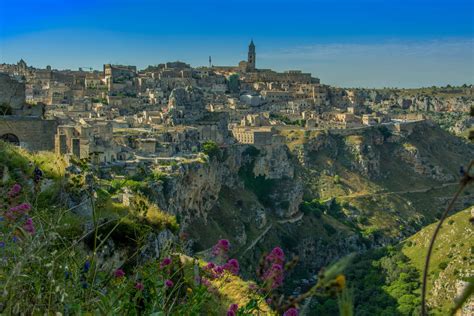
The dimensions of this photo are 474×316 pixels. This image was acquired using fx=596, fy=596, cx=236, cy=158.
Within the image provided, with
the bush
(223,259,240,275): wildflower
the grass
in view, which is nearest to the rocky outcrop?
the grass

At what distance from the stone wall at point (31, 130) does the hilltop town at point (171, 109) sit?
0.09ft

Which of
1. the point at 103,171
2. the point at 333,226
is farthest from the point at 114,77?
the point at 103,171

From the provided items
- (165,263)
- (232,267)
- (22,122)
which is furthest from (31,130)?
(232,267)

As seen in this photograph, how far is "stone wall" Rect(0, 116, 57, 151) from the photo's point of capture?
15.7 meters

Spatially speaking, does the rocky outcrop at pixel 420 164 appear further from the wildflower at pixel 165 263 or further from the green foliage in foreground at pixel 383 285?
the wildflower at pixel 165 263

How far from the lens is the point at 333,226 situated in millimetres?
47656

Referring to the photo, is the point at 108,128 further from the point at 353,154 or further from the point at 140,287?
the point at 353,154

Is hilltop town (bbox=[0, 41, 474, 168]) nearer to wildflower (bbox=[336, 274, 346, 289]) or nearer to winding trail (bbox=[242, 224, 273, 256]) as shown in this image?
winding trail (bbox=[242, 224, 273, 256])

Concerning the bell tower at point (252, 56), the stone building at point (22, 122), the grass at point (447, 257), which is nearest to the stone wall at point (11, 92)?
the stone building at point (22, 122)

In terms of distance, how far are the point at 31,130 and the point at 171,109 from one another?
29096 millimetres

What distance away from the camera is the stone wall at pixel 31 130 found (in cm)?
1566

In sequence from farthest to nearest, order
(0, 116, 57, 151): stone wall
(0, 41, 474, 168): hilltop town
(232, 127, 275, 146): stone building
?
(232, 127, 275, 146): stone building < (0, 41, 474, 168): hilltop town < (0, 116, 57, 151): stone wall

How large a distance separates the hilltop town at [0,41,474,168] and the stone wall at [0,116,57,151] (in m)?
0.03

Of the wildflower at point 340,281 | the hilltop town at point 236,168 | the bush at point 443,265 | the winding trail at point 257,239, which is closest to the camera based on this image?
the wildflower at point 340,281
